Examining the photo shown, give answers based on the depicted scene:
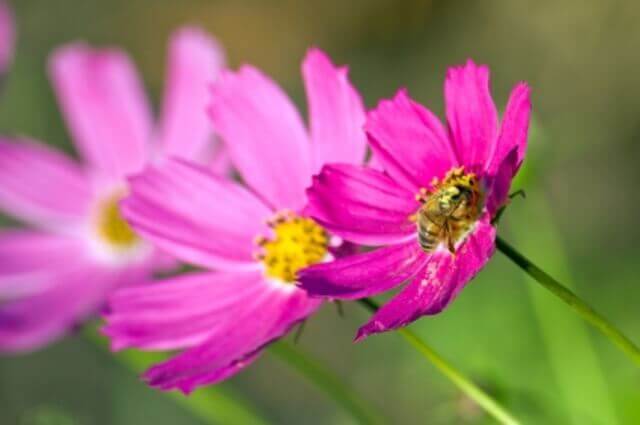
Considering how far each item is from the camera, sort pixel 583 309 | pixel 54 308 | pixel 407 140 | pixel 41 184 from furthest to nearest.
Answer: pixel 41 184
pixel 54 308
pixel 407 140
pixel 583 309

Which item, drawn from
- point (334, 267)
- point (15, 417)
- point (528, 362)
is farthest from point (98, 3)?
point (334, 267)

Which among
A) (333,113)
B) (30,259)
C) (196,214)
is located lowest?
(30,259)

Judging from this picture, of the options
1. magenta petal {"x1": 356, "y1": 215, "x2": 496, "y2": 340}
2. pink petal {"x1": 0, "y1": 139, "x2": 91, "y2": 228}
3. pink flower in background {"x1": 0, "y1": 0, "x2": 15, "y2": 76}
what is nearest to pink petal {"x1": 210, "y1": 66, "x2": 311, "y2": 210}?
magenta petal {"x1": 356, "y1": 215, "x2": 496, "y2": 340}

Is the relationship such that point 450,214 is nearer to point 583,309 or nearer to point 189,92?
point 583,309

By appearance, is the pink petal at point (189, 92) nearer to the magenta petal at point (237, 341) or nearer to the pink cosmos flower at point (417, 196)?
the magenta petal at point (237, 341)

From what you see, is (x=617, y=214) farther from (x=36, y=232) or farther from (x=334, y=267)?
(x=334, y=267)

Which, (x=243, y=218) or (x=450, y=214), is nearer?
(x=450, y=214)

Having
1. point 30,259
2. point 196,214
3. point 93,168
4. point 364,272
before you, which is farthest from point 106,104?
point 364,272

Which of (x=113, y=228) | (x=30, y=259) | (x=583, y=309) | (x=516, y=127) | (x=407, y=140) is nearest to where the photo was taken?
(x=583, y=309)

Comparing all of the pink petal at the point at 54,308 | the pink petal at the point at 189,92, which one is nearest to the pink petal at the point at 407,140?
the pink petal at the point at 54,308
